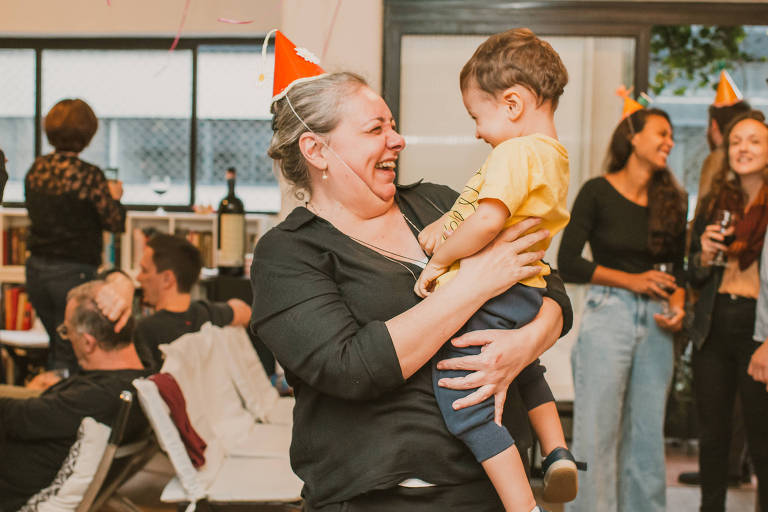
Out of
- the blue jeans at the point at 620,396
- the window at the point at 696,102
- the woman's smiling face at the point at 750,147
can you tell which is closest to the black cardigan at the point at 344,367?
the blue jeans at the point at 620,396

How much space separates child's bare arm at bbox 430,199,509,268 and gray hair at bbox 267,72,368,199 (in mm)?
300

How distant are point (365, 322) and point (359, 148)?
1.04ft

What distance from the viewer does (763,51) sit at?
5.95 m

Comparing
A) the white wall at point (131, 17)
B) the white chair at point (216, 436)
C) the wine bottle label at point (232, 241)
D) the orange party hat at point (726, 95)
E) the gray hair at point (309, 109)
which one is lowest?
the white chair at point (216, 436)

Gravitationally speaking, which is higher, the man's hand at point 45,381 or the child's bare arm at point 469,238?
the child's bare arm at point 469,238

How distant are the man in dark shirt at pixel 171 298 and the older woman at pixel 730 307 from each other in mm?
2123

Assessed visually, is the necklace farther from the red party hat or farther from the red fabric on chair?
the red fabric on chair

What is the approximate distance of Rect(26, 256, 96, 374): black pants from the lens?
3852mm

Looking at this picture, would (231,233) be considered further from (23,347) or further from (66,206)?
(23,347)

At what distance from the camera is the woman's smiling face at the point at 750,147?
116 inches

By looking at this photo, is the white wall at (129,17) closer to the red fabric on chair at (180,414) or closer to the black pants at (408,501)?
the red fabric on chair at (180,414)

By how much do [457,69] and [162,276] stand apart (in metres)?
1.72

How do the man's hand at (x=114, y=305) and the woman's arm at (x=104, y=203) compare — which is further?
the woman's arm at (x=104, y=203)

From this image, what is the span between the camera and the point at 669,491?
155 inches
